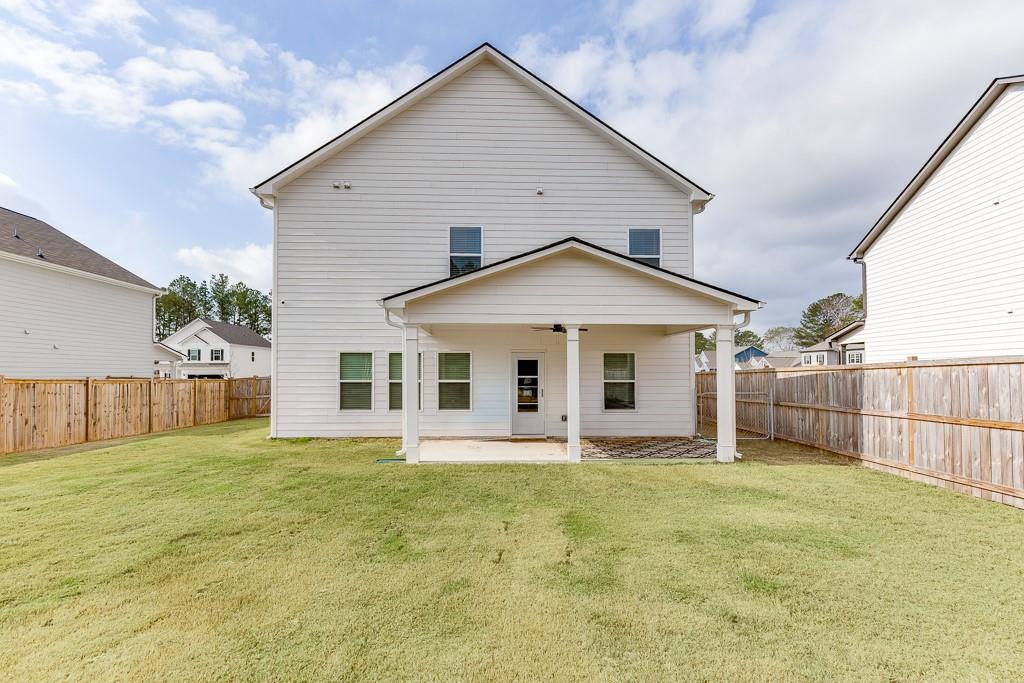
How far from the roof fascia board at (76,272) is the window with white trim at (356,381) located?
Result: 12230 millimetres

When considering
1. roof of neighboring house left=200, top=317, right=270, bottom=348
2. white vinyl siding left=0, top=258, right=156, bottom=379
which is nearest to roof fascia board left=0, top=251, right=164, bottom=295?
white vinyl siding left=0, top=258, right=156, bottom=379

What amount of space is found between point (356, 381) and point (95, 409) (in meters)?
7.06

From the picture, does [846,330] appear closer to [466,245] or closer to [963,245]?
[963,245]

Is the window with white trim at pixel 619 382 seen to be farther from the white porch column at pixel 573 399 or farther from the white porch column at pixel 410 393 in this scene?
the white porch column at pixel 410 393

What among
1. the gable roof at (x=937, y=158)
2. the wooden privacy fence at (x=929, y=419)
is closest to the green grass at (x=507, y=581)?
the wooden privacy fence at (x=929, y=419)

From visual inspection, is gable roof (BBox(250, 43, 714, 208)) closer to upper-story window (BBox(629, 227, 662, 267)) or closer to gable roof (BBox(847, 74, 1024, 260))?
upper-story window (BBox(629, 227, 662, 267))

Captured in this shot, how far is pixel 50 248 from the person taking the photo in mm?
15875

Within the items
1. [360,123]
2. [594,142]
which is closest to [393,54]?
[360,123]

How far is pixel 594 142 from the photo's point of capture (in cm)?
1115

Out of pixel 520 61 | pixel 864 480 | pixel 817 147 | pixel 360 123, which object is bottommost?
pixel 864 480

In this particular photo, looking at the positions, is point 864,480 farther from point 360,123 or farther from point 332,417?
point 360,123

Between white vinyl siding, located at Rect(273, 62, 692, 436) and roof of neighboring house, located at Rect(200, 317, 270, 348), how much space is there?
33.2 metres

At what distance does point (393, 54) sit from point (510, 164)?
614cm

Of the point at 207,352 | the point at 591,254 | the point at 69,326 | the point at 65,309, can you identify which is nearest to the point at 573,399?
the point at 591,254
